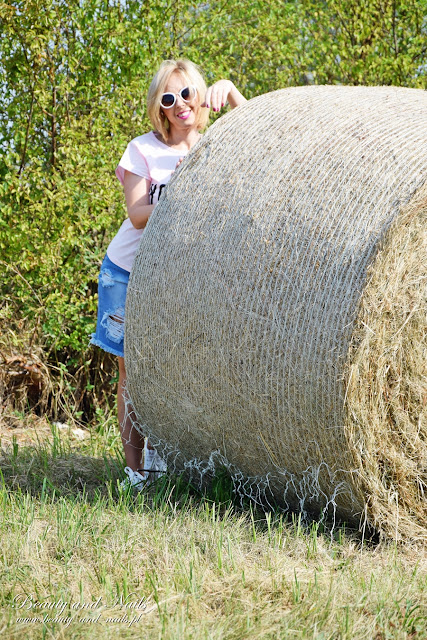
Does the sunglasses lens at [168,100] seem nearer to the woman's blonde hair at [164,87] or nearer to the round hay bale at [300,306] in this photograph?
the woman's blonde hair at [164,87]

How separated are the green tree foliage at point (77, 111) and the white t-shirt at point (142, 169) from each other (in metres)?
1.82

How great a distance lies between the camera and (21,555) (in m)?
2.73

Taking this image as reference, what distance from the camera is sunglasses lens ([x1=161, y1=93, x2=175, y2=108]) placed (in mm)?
3656

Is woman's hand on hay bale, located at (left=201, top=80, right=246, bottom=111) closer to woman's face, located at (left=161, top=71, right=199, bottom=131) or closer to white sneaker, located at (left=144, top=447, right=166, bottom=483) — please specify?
woman's face, located at (left=161, top=71, right=199, bottom=131)

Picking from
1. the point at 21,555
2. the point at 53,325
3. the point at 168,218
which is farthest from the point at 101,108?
the point at 21,555

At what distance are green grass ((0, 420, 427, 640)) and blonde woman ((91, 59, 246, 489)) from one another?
50 cm

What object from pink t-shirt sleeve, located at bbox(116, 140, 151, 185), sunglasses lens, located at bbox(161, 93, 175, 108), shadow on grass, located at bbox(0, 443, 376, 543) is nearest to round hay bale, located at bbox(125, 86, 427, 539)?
shadow on grass, located at bbox(0, 443, 376, 543)

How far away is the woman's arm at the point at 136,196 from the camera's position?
357cm

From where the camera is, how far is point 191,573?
99.8 inches

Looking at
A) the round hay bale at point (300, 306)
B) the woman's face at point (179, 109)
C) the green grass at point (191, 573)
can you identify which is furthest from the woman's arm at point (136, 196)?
the green grass at point (191, 573)

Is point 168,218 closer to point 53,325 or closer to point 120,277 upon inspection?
point 120,277

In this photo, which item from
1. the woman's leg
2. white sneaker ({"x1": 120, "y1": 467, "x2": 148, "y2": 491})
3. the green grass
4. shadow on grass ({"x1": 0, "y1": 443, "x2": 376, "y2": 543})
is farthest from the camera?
the woman's leg

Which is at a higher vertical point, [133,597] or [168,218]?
[168,218]

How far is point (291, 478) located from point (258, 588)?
23.6 inches
